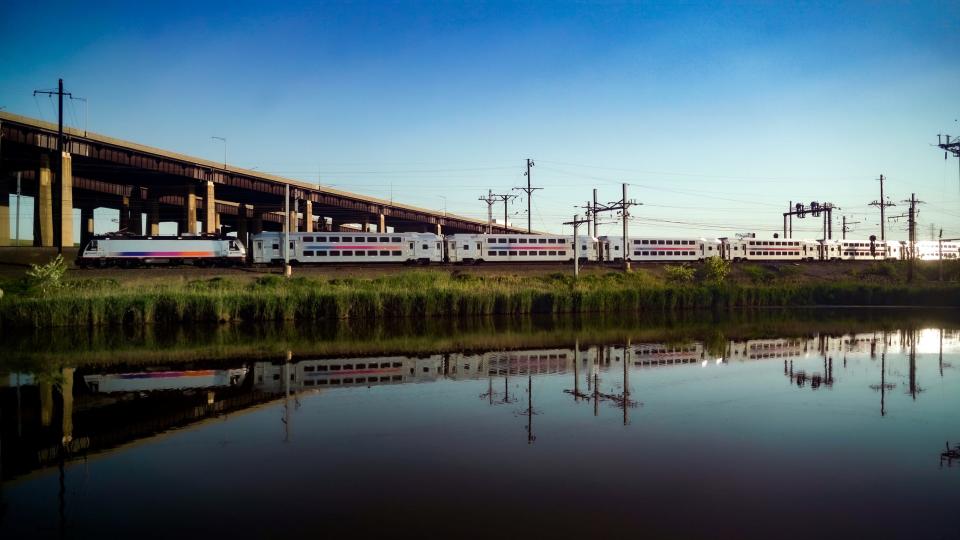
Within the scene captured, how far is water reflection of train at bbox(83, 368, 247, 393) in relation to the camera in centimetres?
1373

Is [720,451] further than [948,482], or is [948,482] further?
[720,451]

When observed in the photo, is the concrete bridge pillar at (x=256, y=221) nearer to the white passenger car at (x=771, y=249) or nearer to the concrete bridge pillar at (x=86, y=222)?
the concrete bridge pillar at (x=86, y=222)

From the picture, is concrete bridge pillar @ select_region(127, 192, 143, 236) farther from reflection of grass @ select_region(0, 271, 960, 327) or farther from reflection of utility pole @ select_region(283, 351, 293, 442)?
reflection of utility pole @ select_region(283, 351, 293, 442)

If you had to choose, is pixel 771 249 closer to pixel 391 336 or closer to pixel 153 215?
pixel 391 336

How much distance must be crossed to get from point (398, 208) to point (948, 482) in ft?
248

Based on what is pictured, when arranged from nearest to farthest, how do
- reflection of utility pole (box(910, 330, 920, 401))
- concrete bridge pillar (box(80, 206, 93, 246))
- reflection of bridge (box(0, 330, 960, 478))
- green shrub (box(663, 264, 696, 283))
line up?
reflection of bridge (box(0, 330, 960, 478)), reflection of utility pole (box(910, 330, 920, 401)), green shrub (box(663, 264, 696, 283)), concrete bridge pillar (box(80, 206, 93, 246))

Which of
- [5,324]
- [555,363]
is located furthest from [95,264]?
[555,363]

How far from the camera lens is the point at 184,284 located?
35000mm

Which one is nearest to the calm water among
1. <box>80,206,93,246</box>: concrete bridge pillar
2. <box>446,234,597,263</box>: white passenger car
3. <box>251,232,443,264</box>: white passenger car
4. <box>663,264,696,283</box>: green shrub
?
<box>663,264,696,283</box>: green shrub

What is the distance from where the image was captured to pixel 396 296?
3231cm

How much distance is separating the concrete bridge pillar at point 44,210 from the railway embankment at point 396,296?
11963mm

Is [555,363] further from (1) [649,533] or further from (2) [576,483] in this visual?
(1) [649,533]

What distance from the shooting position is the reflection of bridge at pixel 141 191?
44.5 metres

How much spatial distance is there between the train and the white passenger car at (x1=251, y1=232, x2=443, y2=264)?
77 millimetres
